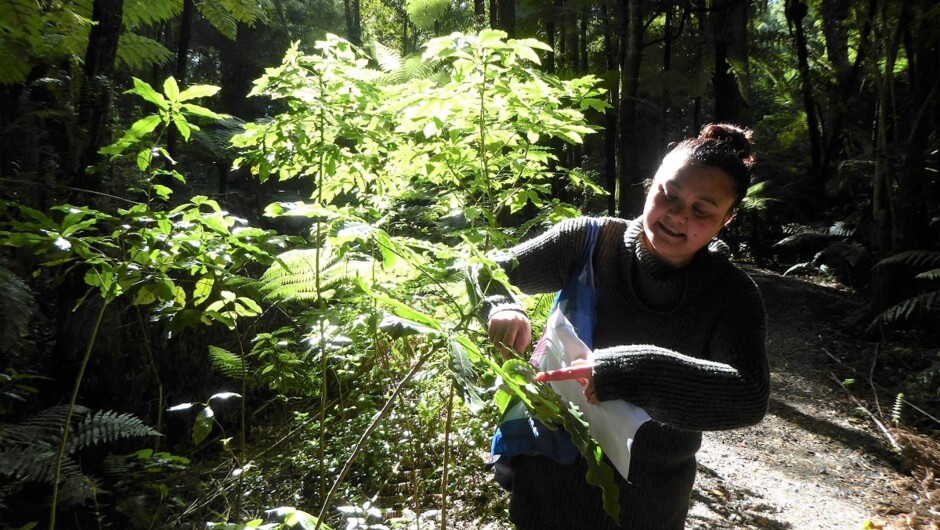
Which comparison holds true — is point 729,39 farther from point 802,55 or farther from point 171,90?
point 171,90

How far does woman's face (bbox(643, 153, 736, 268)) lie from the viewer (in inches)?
52.7

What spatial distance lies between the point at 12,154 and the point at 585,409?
4806 millimetres

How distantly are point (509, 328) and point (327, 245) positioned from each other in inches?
42.7

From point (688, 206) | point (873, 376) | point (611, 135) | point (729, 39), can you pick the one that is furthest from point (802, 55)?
point (688, 206)

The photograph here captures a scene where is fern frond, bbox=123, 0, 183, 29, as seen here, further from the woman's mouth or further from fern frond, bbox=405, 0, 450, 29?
the woman's mouth

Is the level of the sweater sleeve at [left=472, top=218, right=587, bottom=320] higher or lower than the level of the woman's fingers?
higher

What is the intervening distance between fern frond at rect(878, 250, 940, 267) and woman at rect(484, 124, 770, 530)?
17.0ft

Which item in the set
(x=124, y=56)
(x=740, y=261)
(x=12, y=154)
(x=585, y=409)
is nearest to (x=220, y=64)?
(x=124, y=56)

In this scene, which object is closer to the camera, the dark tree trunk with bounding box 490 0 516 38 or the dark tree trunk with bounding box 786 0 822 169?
the dark tree trunk with bounding box 490 0 516 38

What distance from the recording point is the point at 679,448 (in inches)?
55.2

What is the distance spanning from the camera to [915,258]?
5.45 metres

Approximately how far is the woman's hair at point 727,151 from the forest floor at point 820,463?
6.91 ft

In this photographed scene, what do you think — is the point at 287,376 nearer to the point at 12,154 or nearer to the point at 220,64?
the point at 12,154

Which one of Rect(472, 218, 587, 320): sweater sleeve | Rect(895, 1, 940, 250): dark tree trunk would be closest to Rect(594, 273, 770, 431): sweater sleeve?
Rect(472, 218, 587, 320): sweater sleeve
